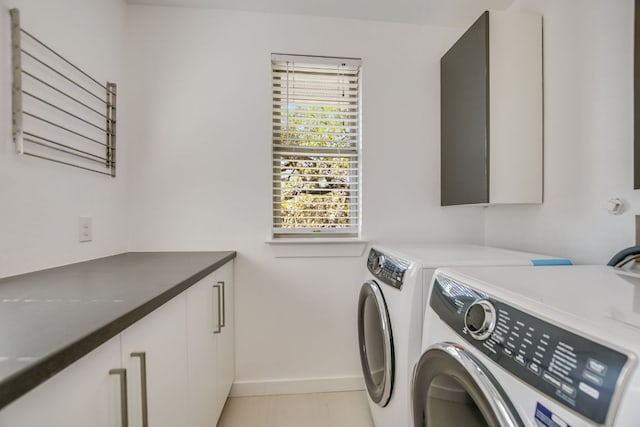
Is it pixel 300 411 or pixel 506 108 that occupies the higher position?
pixel 506 108

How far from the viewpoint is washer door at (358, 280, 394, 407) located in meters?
1.22

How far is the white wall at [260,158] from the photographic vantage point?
182 cm

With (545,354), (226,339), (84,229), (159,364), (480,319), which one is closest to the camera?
(545,354)

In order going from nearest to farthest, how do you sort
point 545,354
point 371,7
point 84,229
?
1. point 545,354
2. point 84,229
3. point 371,7

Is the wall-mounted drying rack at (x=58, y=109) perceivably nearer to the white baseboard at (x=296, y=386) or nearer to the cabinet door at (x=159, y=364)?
the cabinet door at (x=159, y=364)

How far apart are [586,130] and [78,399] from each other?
1913 mm

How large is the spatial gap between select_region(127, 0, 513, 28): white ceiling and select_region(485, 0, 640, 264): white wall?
13.5 inches

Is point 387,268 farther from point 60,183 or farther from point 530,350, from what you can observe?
point 60,183

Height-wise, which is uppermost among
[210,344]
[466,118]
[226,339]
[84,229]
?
[466,118]

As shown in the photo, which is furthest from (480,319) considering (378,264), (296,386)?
(296,386)

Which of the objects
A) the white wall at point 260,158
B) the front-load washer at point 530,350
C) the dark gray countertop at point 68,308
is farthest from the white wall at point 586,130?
the dark gray countertop at point 68,308

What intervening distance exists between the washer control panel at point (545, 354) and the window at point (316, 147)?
1.27m

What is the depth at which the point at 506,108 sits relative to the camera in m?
1.52

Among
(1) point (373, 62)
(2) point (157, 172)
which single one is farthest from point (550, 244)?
(2) point (157, 172)
